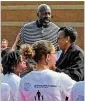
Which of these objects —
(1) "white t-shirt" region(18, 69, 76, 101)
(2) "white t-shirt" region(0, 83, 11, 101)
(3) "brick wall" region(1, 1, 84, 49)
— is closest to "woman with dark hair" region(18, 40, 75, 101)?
(1) "white t-shirt" region(18, 69, 76, 101)

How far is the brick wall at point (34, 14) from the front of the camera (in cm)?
1491

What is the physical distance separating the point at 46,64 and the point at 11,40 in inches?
487

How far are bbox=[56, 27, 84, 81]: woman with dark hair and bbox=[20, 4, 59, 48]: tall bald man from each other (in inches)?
17.1

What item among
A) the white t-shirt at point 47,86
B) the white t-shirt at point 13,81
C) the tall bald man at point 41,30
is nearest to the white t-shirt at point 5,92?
the white t-shirt at point 13,81

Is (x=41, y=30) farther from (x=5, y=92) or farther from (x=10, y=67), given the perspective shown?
(x=5, y=92)

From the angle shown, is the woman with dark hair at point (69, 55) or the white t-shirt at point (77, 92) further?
the woman with dark hair at point (69, 55)

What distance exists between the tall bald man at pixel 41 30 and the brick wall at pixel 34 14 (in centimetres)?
1069

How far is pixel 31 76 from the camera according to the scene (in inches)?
114

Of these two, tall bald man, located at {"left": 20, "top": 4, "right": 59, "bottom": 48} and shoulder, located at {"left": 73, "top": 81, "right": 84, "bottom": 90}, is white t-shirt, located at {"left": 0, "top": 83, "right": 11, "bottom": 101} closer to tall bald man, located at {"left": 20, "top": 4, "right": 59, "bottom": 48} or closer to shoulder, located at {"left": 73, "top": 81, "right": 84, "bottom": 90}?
shoulder, located at {"left": 73, "top": 81, "right": 84, "bottom": 90}

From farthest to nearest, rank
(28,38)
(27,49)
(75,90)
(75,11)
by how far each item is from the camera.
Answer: (75,11)
(28,38)
(27,49)
(75,90)

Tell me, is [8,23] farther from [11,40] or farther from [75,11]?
[75,11]

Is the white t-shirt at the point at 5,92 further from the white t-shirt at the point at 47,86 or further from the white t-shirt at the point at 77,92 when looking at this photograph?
the white t-shirt at the point at 77,92

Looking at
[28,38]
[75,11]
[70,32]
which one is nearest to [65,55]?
[70,32]

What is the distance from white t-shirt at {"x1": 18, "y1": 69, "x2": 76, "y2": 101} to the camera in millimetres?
2854
